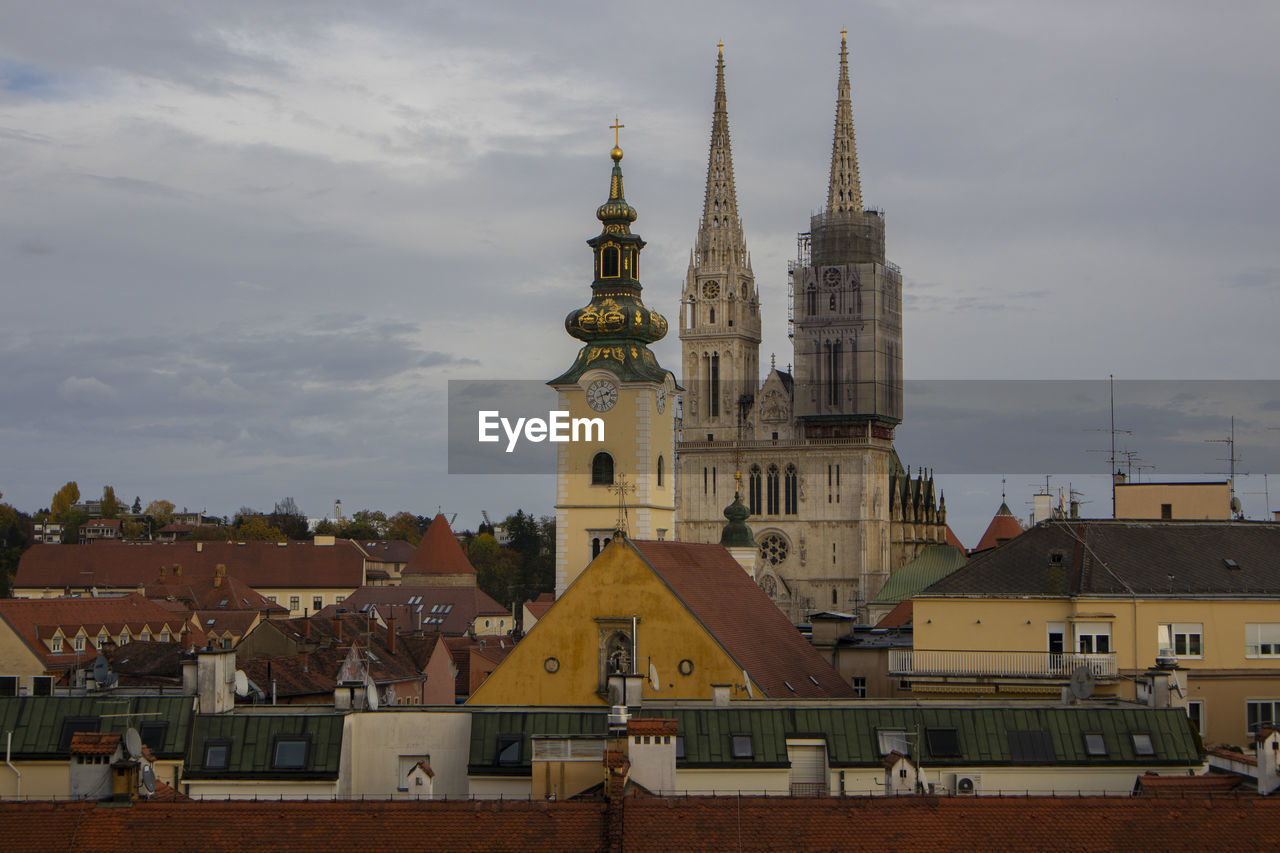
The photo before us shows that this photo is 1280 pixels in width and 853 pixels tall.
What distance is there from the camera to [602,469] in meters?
53.4

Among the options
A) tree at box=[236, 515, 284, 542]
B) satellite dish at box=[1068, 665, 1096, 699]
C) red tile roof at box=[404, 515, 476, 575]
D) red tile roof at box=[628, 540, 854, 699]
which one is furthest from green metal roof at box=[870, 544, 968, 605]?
satellite dish at box=[1068, 665, 1096, 699]

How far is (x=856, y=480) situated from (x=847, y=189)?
2192 cm

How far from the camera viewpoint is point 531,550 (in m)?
162

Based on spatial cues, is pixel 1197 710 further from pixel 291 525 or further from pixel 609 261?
pixel 291 525

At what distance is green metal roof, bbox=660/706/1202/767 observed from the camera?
86.6ft

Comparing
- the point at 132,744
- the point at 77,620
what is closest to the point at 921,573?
the point at 77,620

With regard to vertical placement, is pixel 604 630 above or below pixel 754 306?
below

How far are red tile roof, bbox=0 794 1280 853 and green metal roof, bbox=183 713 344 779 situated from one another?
5.76m

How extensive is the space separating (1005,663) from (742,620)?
731 cm

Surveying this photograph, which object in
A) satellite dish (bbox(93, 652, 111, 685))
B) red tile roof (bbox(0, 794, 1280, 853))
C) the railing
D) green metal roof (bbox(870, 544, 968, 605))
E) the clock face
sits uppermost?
the clock face

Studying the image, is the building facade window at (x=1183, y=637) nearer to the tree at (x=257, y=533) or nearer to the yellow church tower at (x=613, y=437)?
the yellow church tower at (x=613, y=437)

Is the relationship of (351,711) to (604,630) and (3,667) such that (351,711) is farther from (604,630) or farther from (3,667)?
(3,667)

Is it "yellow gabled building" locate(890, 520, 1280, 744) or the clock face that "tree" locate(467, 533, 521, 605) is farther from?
"yellow gabled building" locate(890, 520, 1280, 744)

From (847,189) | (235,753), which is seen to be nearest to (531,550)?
→ (847,189)
